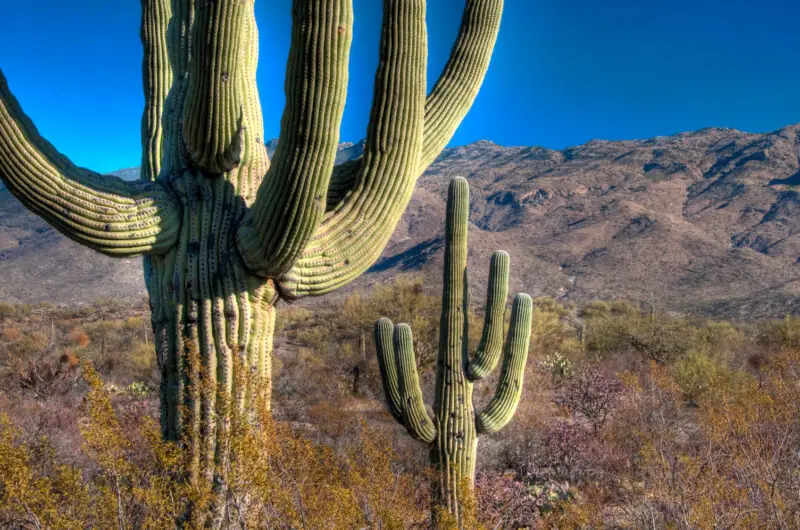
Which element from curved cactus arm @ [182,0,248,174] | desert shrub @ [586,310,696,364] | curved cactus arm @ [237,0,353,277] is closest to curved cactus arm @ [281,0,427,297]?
curved cactus arm @ [237,0,353,277]

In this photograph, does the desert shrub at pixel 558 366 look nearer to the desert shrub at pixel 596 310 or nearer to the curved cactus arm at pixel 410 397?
the curved cactus arm at pixel 410 397

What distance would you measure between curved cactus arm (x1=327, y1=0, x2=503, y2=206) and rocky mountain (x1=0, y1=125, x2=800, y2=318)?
2966 centimetres

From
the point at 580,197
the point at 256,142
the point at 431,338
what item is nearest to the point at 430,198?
the point at 580,197

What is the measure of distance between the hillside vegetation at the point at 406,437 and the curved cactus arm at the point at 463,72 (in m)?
2.24

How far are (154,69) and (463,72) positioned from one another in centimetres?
220

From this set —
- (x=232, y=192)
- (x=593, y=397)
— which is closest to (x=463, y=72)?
(x=232, y=192)

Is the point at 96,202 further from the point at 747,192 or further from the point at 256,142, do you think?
the point at 747,192

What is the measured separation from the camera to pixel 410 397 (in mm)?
6344

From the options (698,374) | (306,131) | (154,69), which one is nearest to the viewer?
(306,131)

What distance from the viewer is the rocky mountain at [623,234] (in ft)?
134

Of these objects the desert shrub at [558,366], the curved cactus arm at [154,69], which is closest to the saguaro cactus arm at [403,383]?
the curved cactus arm at [154,69]

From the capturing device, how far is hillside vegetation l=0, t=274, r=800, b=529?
2848 mm

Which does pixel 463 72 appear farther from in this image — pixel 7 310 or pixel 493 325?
pixel 7 310

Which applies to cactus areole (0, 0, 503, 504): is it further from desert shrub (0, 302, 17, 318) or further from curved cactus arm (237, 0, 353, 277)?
desert shrub (0, 302, 17, 318)
